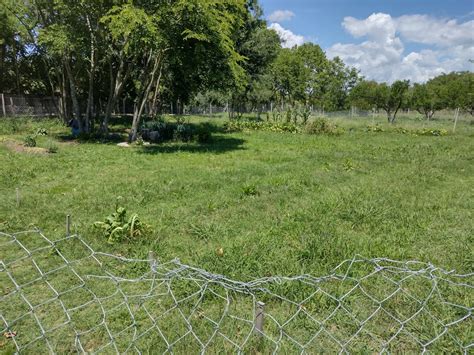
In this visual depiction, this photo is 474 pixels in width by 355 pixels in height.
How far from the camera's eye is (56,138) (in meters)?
14.3

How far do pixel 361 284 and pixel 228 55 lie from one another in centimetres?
1022

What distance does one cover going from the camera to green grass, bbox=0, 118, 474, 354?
13.7ft

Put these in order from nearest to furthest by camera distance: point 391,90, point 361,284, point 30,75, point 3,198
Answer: point 361,284, point 3,198, point 30,75, point 391,90

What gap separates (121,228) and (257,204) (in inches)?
91.5

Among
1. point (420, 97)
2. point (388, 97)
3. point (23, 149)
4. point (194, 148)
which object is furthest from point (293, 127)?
point (420, 97)

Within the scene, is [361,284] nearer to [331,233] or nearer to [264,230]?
[331,233]

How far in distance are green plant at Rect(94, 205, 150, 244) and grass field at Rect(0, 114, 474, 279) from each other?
0.35ft

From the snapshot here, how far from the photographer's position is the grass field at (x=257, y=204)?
418 centimetres

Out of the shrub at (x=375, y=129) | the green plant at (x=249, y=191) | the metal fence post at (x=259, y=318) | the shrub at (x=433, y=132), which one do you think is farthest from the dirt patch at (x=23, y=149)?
the shrub at (x=433, y=132)

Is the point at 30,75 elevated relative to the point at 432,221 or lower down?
elevated

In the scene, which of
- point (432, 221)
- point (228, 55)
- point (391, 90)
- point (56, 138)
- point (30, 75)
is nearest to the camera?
point (432, 221)

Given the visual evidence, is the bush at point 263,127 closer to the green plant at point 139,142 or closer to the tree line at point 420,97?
the green plant at point 139,142

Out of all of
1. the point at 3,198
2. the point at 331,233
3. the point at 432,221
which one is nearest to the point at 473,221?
the point at 432,221

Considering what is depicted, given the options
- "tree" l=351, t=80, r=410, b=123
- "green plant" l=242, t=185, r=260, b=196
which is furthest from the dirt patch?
"tree" l=351, t=80, r=410, b=123
